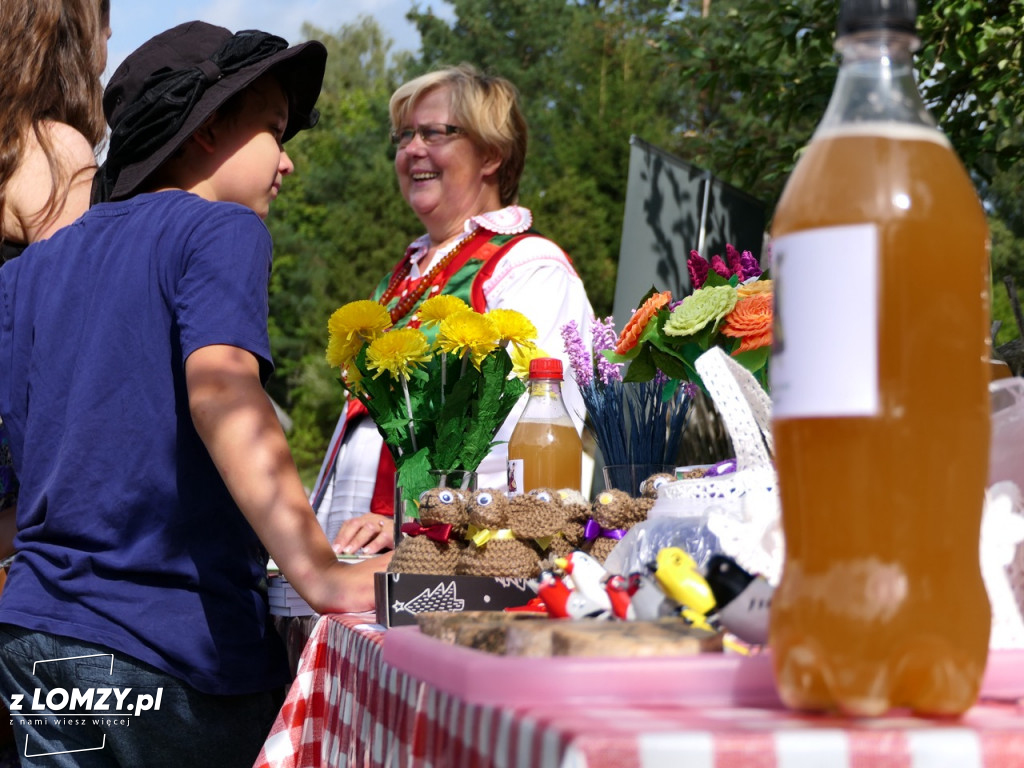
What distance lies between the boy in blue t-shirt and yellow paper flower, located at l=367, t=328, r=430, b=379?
18 centimetres

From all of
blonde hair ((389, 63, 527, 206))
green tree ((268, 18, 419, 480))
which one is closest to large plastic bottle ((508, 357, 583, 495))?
blonde hair ((389, 63, 527, 206))

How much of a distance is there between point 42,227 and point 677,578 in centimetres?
189

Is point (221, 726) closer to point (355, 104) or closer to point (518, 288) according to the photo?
point (518, 288)

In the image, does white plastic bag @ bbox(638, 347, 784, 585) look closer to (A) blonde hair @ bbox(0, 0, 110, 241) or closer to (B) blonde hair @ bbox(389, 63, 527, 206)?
(A) blonde hair @ bbox(0, 0, 110, 241)

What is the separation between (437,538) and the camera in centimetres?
148

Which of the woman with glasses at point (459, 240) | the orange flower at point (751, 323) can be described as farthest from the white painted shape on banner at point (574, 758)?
the woman with glasses at point (459, 240)

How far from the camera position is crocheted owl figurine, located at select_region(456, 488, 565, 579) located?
1.40 metres

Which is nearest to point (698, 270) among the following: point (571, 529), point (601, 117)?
point (571, 529)

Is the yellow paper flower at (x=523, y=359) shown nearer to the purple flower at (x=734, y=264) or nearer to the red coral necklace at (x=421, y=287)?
the purple flower at (x=734, y=264)

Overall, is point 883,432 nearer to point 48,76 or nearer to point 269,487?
point 269,487

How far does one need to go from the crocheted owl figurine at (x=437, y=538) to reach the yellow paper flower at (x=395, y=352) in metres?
0.33

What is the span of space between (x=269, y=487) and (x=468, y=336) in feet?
1.43

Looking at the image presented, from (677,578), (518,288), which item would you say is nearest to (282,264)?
(518,288)

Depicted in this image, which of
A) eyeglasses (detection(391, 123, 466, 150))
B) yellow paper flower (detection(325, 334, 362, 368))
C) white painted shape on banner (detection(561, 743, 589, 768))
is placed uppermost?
eyeglasses (detection(391, 123, 466, 150))
